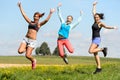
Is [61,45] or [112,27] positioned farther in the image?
[61,45]

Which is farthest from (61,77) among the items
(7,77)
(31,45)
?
(31,45)

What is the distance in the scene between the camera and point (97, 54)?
55.0 feet

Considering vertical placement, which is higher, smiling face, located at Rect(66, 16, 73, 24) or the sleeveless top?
smiling face, located at Rect(66, 16, 73, 24)

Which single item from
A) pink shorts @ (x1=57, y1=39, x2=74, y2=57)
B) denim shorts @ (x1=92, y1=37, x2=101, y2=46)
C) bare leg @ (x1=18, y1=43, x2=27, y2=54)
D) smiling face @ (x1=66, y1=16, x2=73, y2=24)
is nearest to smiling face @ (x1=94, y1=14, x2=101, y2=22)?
denim shorts @ (x1=92, y1=37, x2=101, y2=46)

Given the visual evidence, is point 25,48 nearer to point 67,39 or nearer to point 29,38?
point 29,38

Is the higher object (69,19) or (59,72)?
(69,19)

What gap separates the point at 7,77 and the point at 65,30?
5245 mm

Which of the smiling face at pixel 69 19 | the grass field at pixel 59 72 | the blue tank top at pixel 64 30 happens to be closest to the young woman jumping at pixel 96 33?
the grass field at pixel 59 72

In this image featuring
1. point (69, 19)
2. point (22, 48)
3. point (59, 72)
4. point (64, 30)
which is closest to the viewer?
point (22, 48)

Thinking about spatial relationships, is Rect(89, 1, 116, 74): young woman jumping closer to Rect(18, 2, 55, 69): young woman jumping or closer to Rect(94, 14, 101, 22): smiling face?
Rect(94, 14, 101, 22): smiling face

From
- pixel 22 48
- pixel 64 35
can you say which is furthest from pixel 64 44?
pixel 22 48

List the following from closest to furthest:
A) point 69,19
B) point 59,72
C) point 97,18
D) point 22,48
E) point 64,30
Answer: point 22,48 < point 59,72 < point 97,18 < point 64,30 < point 69,19

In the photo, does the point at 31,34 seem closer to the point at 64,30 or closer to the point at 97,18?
the point at 64,30

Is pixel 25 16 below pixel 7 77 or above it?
above
